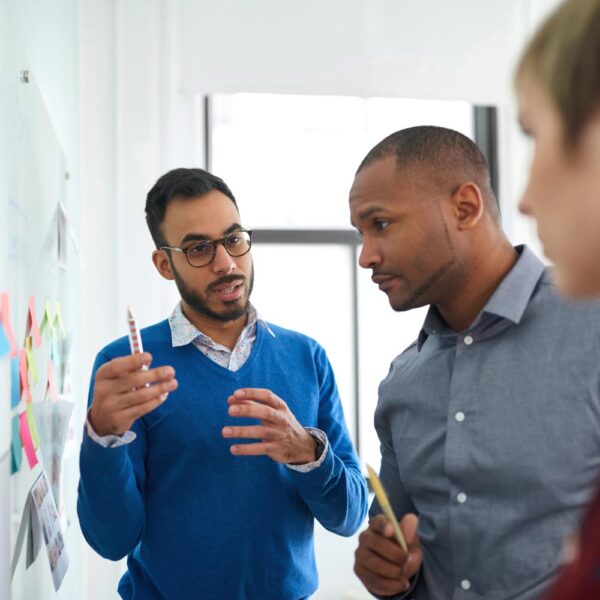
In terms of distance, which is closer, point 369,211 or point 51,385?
point 369,211

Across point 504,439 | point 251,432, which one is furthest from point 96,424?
point 504,439

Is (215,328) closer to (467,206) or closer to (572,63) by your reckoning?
(467,206)

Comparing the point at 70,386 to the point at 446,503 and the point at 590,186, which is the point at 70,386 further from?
the point at 590,186

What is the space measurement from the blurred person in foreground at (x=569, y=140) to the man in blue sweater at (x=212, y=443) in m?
0.88

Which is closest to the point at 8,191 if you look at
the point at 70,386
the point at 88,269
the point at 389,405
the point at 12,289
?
the point at 12,289

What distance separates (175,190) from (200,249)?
148mm

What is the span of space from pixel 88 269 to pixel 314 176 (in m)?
1.18

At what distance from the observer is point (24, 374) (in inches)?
61.4

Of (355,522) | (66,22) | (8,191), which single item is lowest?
(355,522)

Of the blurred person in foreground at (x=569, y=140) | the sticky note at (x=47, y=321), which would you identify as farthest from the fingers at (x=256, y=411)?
the blurred person in foreground at (x=569, y=140)

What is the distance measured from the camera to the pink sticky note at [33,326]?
1655 mm

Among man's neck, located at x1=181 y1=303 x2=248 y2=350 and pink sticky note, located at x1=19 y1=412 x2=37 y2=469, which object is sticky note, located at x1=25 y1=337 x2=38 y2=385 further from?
man's neck, located at x1=181 y1=303 x2=248 y2=350

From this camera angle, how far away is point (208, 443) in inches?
64.3

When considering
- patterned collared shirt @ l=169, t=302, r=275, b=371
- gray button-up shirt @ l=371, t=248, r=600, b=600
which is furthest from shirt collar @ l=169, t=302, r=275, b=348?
gray button-up shirt @ l=371, t=248, r=600, b=600
